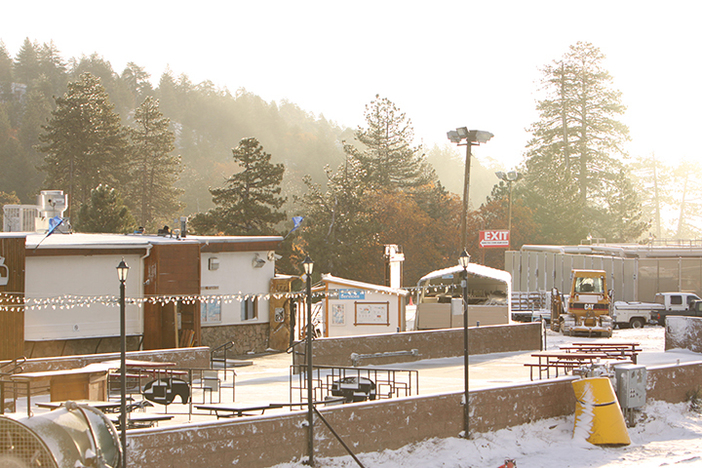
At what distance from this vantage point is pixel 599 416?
1479cm

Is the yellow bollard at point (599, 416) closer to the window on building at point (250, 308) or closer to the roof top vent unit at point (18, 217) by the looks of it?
the window on building at point (250, 308)

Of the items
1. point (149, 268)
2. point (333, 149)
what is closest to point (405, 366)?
point (149, 268)

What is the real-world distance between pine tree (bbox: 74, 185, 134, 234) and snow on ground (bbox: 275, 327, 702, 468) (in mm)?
39713

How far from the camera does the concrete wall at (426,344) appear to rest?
20.9 m

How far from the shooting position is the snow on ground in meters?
13.4

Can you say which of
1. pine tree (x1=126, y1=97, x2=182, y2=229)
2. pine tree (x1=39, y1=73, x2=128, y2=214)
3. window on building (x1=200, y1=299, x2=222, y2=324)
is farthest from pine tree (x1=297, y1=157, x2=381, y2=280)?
window on building (x1=200, y1=299, x2=222, y2=324)

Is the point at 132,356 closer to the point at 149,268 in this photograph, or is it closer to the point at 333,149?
the point at 149,268

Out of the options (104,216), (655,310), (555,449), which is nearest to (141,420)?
(555,449)

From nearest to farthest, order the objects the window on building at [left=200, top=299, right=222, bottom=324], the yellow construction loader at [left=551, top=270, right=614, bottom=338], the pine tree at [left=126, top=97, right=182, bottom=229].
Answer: the window on building at [left=200, top=299, right=222, bottom=324]
the yellow construction loader at [left=551, top=270, right=614, bottom=338]
the pine tree at [left=126, top=97, right=182, bottom=229]

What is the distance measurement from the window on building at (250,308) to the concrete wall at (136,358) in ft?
25.8

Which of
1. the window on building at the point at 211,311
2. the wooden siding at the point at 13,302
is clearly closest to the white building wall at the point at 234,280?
the window on building at the point at 211,311

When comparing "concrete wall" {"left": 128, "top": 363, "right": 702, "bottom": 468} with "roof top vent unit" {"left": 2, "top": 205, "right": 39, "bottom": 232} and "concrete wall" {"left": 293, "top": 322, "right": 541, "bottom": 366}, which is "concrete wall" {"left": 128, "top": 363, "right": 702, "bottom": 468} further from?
"roof top vent unit" {"left": 2, "top": 205, "right": 39, "bottom": 232}

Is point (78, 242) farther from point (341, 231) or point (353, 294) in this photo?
point (341, 231)

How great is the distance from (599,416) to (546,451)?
1389 mm
